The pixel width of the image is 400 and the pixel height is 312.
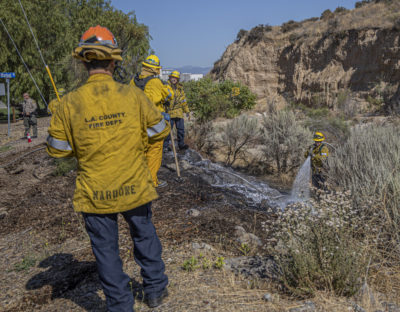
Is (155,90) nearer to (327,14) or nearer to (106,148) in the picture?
(106,148)

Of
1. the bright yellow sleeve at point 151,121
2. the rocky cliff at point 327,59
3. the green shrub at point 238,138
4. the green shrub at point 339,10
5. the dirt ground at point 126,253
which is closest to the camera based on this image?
the bright yellow sleeve at point 151,121

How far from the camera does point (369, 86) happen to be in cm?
2123

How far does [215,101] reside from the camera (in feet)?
51.1

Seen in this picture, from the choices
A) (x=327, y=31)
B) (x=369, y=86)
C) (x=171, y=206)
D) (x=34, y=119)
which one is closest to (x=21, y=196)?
(x=171, y=206)

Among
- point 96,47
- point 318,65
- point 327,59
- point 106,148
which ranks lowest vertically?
point 106,148

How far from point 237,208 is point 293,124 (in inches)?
297

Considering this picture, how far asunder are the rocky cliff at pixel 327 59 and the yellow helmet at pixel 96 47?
18.7 metres

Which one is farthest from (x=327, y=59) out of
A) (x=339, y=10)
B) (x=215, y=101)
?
(x=215, y=101)

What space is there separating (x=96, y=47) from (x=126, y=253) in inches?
82.1

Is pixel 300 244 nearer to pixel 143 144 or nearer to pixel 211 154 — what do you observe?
pixel 143 144

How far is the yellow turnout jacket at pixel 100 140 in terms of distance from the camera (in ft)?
7.55

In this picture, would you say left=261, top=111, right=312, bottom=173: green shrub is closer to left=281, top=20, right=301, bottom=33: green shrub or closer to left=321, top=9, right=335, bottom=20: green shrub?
left=321, top=9, right=335, bottom=20: green shrub

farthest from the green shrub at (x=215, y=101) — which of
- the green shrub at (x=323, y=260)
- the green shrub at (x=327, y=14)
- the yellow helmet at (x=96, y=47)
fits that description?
the green shrub at (x=327, y=14)

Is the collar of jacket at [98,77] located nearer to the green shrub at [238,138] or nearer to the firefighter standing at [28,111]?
the green shrub at [238,138]
